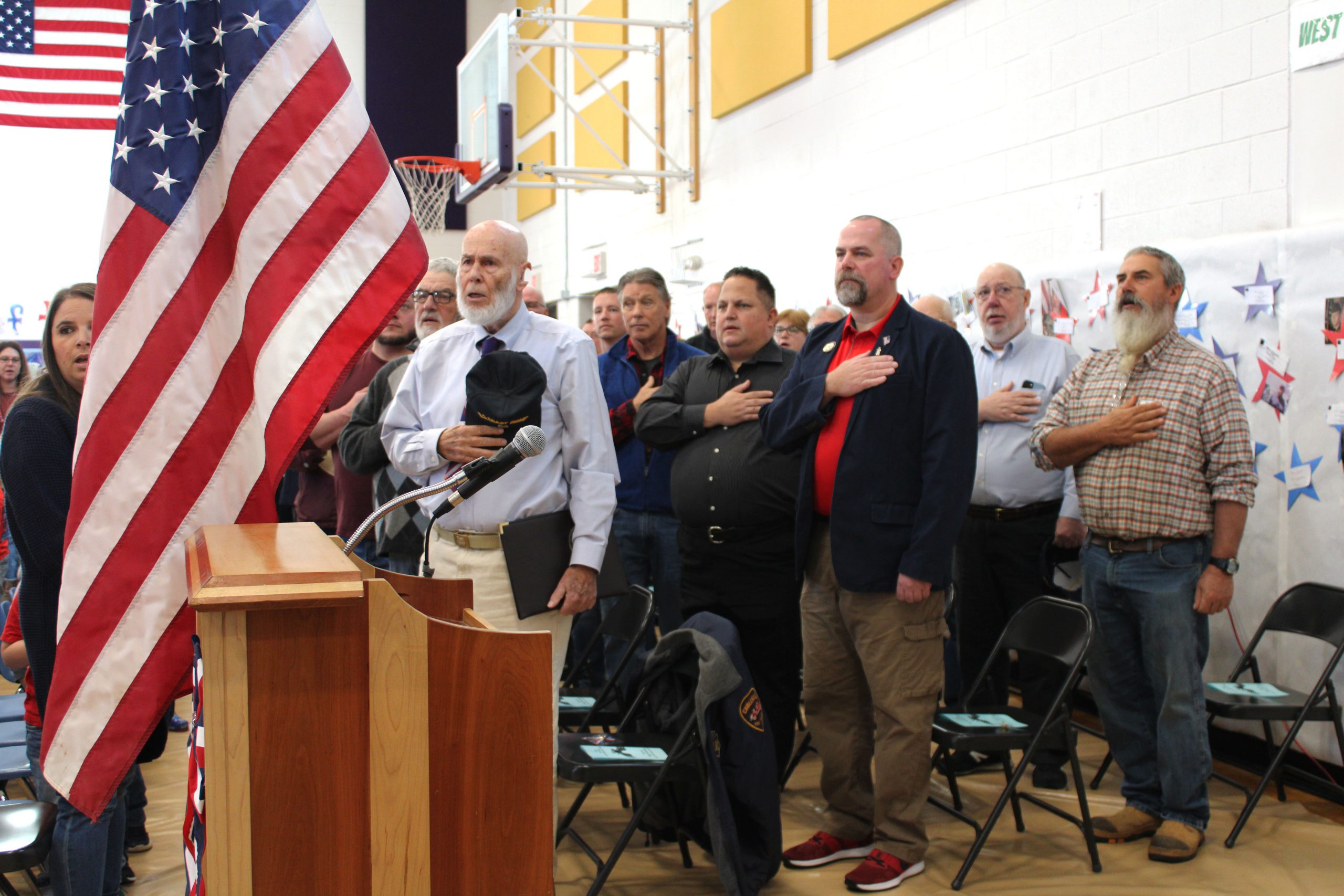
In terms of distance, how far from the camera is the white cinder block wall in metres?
3.97

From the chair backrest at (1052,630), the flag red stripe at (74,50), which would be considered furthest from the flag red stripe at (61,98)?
the chair backrest at (1052,630)

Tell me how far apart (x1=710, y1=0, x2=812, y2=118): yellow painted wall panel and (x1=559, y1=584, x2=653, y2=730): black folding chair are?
14.8 ft

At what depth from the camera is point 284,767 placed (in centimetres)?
135

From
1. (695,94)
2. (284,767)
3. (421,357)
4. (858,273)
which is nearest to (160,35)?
(421,357)

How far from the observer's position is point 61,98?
5.42 meters

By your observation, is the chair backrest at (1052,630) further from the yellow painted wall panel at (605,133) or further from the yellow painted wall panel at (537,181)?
the yellow painted wall panel at (537,181)

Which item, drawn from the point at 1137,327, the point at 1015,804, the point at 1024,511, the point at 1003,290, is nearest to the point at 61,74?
the point at 1003,290

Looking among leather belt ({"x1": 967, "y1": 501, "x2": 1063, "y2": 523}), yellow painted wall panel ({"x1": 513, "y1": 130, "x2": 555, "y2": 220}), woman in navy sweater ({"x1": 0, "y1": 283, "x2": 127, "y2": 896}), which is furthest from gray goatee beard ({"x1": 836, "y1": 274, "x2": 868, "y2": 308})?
yellow painted wall panel ({"x1": 513, "y1": 130, "x2": 555, "y2": 220})

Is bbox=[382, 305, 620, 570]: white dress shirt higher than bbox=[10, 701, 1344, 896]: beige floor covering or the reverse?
higher

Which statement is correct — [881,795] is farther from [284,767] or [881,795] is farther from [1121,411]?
[284,767]

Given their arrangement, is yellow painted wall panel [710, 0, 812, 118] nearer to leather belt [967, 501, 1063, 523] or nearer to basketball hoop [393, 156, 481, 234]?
leather belt [967, 501, 1063, 523]

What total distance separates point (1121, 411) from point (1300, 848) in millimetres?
1475

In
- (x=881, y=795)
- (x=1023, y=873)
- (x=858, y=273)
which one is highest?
(x=858, y=273)

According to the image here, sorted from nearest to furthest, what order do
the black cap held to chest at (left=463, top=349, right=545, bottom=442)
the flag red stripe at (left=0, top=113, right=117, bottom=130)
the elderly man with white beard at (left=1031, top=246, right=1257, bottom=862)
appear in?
the black cap held to chest at (left=463, top=349, right=545, bottom=442) < the elderly man with white beard at (left=1031, top=246, right=1257, bottom=862) < the flag red stripe at (left=0, top=113, right=117, bottom=130)
